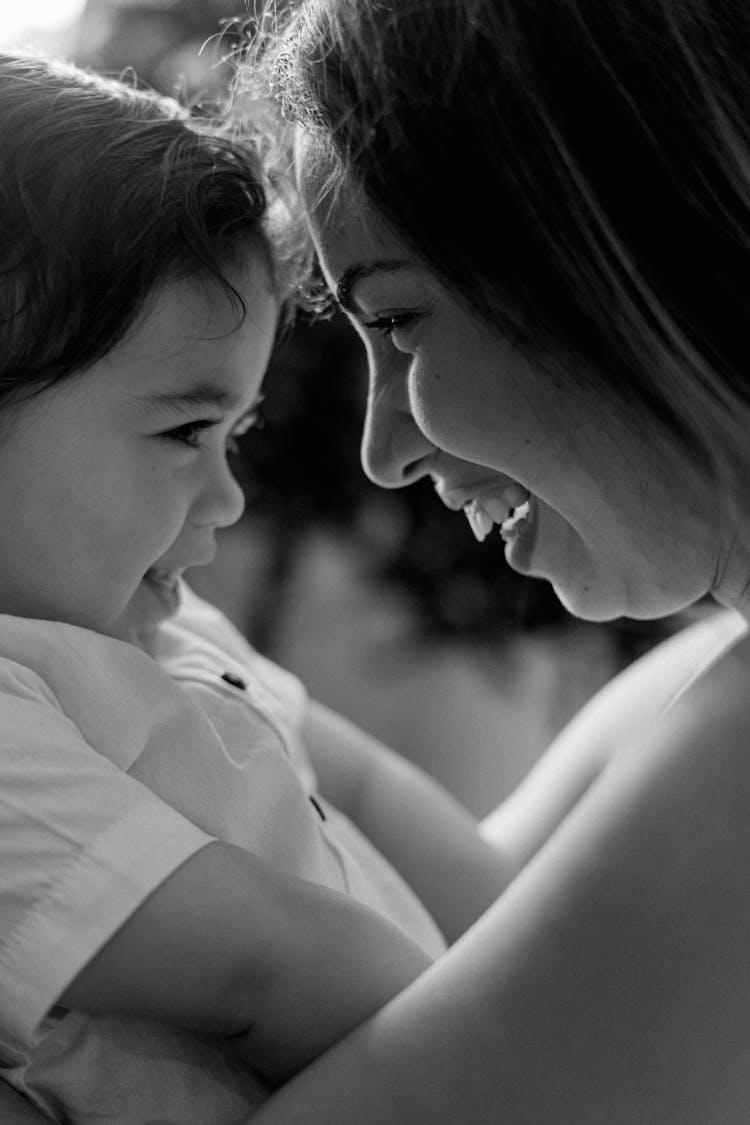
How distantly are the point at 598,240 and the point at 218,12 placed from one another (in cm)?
136

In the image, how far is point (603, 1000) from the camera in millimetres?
697

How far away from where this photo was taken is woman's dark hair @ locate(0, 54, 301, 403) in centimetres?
95

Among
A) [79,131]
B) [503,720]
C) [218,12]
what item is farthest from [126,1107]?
[503,720]

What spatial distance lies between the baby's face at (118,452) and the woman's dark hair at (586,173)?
0.71 ft

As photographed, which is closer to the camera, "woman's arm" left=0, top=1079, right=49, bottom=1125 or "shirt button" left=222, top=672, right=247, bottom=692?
"woman's arm" left=0, top=1079, right=49, bottom=1125

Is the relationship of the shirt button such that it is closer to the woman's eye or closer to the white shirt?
the white shirt

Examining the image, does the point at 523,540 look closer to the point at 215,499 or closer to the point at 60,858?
the point at 215,499

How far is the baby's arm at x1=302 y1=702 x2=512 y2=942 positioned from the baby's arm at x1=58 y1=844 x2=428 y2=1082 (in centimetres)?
51

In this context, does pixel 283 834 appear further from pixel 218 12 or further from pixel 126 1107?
pixel 218 12

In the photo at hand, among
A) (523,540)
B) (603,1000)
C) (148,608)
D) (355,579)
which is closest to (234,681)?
(148,608)

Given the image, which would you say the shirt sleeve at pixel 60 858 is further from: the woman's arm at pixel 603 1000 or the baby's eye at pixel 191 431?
the baby's eye at pixel 191 431

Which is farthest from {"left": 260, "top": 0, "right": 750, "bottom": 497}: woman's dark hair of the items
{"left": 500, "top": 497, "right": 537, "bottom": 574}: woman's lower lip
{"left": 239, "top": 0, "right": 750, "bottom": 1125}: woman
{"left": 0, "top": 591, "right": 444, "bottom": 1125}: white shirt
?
{"left": 0, "top": 591, "right": 444, "bottom": 1125}: white shirt

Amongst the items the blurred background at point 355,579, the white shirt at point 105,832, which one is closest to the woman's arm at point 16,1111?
the white shirt at point 105,832

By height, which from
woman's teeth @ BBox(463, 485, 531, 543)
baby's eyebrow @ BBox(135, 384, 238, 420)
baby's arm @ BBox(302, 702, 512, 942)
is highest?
woman's teeth @ BBox(463, 485, 531, 543)
